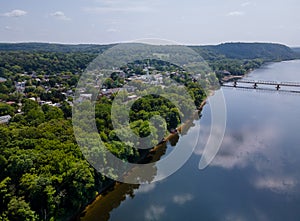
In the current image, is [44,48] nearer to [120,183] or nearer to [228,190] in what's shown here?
[120,183]

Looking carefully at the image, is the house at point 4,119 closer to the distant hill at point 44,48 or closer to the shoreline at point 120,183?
the shoreline at point 120,183

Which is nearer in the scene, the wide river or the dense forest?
the dense forest

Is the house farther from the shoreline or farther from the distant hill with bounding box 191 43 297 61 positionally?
the distant hill with bounding box 191 43 297 61

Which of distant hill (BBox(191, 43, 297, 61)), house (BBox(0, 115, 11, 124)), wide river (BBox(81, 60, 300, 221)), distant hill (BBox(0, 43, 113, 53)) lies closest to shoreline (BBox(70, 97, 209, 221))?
wide river (BBox(81, 60, 300, 221))

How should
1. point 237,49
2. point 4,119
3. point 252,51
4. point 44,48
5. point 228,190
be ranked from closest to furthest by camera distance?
1. point 228,190
2. point 4,119
3. point 44,48
4. point 252,51
5. point 237,49

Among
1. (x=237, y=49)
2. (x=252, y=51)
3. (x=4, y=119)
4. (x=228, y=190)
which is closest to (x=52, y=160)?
(x=228, y=190)

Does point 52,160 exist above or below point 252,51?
below

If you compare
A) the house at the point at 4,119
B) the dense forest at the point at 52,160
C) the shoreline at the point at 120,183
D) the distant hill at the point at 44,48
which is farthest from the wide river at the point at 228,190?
the distant hill at the point at 44,48
